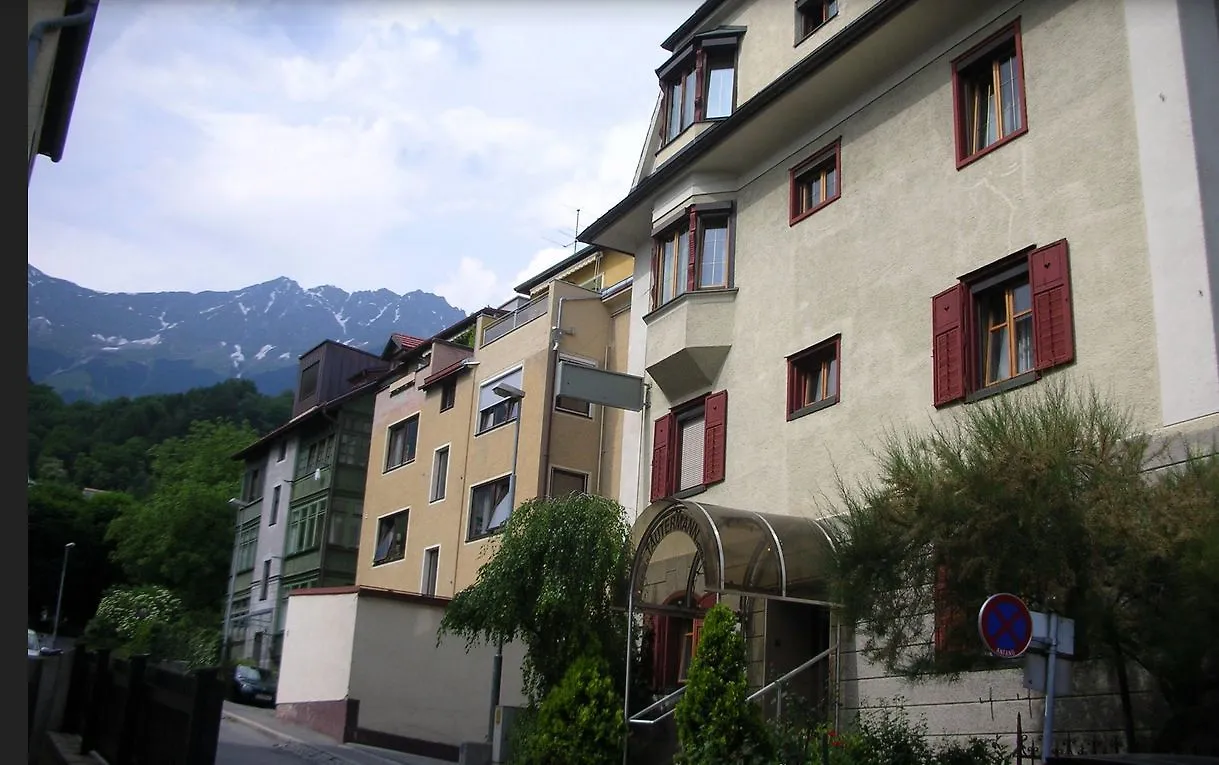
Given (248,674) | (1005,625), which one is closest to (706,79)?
(1005,625)

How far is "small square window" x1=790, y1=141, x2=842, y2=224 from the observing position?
18.8 metres

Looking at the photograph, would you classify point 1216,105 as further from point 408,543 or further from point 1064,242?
point 408,543

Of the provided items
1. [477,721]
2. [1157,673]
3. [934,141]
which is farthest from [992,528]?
[477,721]

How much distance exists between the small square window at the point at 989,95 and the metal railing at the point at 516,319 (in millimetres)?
15194

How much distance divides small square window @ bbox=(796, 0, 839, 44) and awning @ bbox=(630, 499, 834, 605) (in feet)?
29.3

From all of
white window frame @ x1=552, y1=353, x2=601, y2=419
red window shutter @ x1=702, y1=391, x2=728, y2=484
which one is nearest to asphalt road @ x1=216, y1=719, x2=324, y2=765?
red window shutter @ x1=702, y1=391, x2=728, y2=484

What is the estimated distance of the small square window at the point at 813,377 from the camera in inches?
703

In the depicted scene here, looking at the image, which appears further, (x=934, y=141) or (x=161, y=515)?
(x=161, y=515)

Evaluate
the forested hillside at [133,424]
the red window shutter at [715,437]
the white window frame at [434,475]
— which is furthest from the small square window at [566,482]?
the forested hillside at [133,424]

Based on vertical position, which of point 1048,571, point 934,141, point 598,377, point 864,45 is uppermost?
point 864,45

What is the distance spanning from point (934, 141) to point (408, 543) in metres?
22.3

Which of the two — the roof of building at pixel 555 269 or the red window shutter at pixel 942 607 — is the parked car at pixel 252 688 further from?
the red window shutter at pixel 942 607

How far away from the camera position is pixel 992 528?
11.0m

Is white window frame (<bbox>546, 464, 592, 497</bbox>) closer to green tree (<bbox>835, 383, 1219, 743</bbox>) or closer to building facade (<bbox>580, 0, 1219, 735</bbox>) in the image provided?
building facade (<bbox>580, 0, 1219, 735</bbox>)
